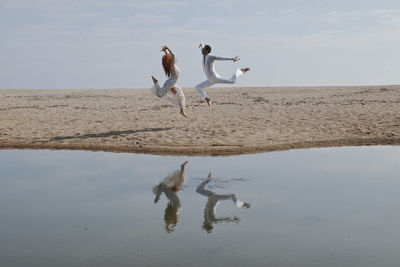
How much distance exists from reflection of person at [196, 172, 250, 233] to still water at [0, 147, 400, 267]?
15mm

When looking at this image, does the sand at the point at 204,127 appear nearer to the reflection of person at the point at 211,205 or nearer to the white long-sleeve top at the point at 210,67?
the white long-sleeve top at the point at 210,67

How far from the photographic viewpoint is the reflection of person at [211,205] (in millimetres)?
6423

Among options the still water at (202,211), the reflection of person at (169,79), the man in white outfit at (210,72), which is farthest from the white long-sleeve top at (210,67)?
the still water at (202,211)

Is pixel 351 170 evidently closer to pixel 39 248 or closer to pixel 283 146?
pixel 283 146

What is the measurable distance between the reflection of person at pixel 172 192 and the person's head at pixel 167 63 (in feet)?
13.3

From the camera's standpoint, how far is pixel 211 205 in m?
7.30

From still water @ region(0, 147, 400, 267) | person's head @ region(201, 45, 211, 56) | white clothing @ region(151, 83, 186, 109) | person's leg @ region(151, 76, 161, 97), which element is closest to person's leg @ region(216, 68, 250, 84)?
person's head @ region(201, 45, 211, 56)

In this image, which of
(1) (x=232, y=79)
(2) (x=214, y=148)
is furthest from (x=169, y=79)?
(2) (x=214, y=148)

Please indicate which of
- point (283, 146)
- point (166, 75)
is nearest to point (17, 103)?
point (166, 75)

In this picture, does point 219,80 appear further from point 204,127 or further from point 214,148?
point 214,148

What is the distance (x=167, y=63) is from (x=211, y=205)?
7203mm

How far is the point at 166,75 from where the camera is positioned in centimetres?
1401

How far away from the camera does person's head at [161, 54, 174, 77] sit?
44.9 feet

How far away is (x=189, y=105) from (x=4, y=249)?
54.1 feet
